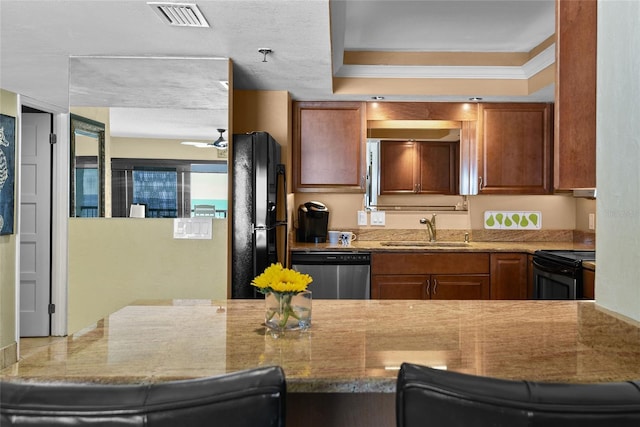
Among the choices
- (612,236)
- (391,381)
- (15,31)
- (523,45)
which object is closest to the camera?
(391,381)

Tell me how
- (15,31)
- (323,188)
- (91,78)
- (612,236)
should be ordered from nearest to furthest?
(612,236) → (15,31) → (91,78) → (323,188)

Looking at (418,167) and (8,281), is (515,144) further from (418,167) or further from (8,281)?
(8,281)

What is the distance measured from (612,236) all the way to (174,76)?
2.59 m

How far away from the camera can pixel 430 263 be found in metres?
4.30

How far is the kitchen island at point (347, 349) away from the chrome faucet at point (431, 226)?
2.93 meters

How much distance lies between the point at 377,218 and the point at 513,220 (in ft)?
4.19

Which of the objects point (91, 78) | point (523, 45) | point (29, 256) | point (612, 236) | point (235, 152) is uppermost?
point (523, 45)

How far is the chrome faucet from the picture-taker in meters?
4.83

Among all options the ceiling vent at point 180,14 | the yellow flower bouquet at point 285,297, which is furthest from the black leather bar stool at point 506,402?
the ceiling vent at point 180,14

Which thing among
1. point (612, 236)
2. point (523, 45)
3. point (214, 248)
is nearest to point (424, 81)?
point (523, 45)

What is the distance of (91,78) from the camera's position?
129 inches

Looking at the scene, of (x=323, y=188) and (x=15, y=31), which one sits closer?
(x=15, y=31)

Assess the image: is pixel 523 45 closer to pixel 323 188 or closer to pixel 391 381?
pixel 323 188

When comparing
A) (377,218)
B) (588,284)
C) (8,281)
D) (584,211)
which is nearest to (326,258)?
(377,218)
